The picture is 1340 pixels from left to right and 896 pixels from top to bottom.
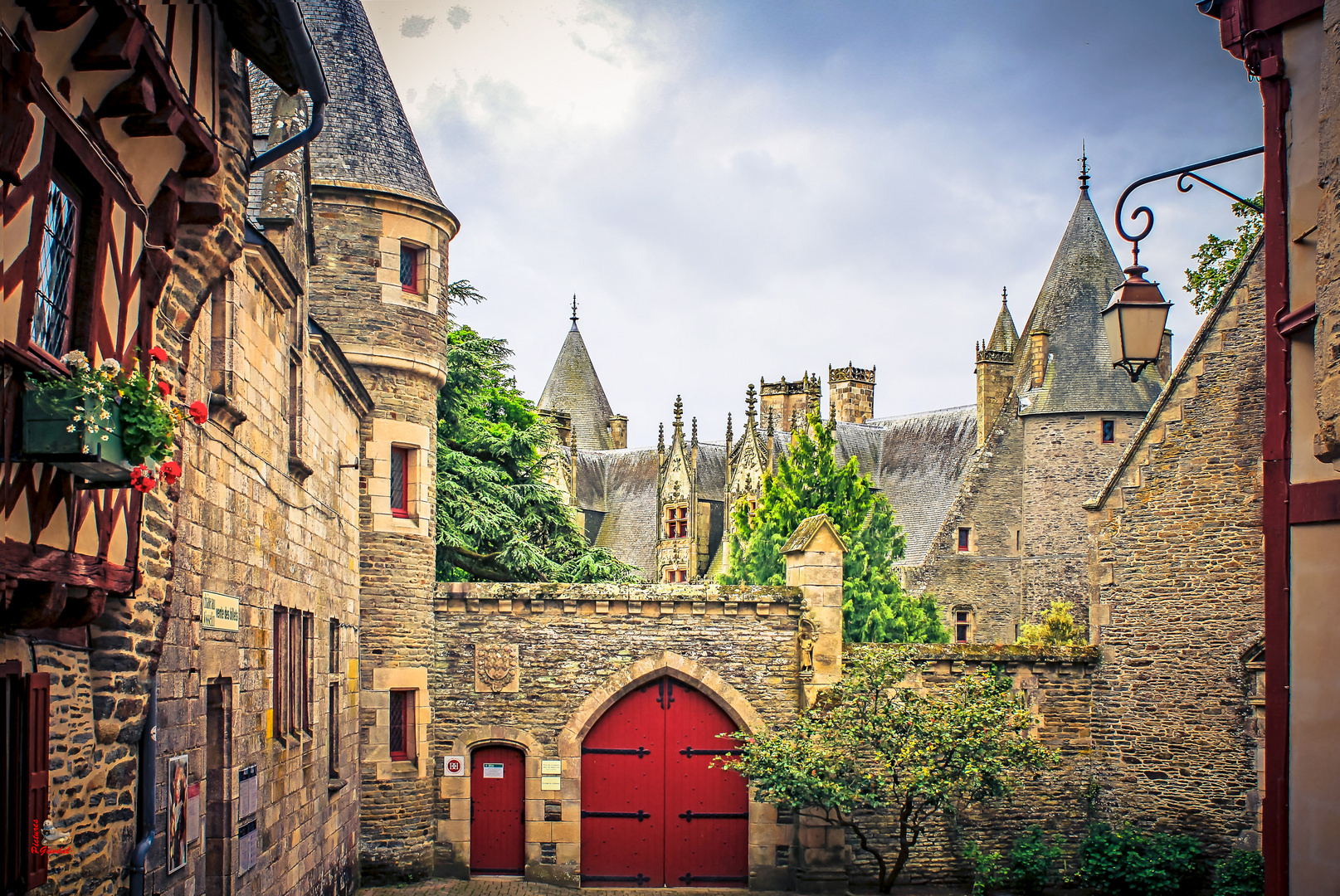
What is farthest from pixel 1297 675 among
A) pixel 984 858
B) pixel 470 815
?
pixel 470 815

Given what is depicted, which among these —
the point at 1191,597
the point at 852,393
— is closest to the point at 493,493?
the point at 1191,597

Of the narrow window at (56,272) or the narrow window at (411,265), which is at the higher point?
the narrow window at (411,265)

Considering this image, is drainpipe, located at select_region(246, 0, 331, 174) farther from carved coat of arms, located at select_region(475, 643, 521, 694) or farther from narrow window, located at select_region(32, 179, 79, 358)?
carved coat of arms, located at select_region(475, 643, 521, 694)

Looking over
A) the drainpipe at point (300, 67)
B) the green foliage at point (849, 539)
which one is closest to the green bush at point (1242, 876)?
the drainpipe at point (300, 67)

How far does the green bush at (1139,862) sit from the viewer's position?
14.2 m

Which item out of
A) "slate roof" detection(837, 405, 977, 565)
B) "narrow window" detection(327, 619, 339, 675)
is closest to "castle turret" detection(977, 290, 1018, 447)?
"slate roof" detection(837, 405, 977, 565)

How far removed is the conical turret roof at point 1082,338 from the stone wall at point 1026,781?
1673 centimetres

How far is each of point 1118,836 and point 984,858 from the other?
4.94ft

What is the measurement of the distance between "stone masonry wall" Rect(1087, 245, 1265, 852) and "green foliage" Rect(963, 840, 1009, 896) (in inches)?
55.3

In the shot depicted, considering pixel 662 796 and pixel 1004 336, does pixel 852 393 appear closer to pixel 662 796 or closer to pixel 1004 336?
pixel 1004 336

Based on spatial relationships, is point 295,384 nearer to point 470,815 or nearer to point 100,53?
point 100,53

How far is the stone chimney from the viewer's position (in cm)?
5006

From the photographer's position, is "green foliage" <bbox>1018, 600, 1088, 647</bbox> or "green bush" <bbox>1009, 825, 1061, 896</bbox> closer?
"green bush" <bbox>1009, 825, 1061, 896</bbox>

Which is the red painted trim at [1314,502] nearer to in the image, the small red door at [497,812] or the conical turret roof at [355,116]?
the small red door at [497,812]
